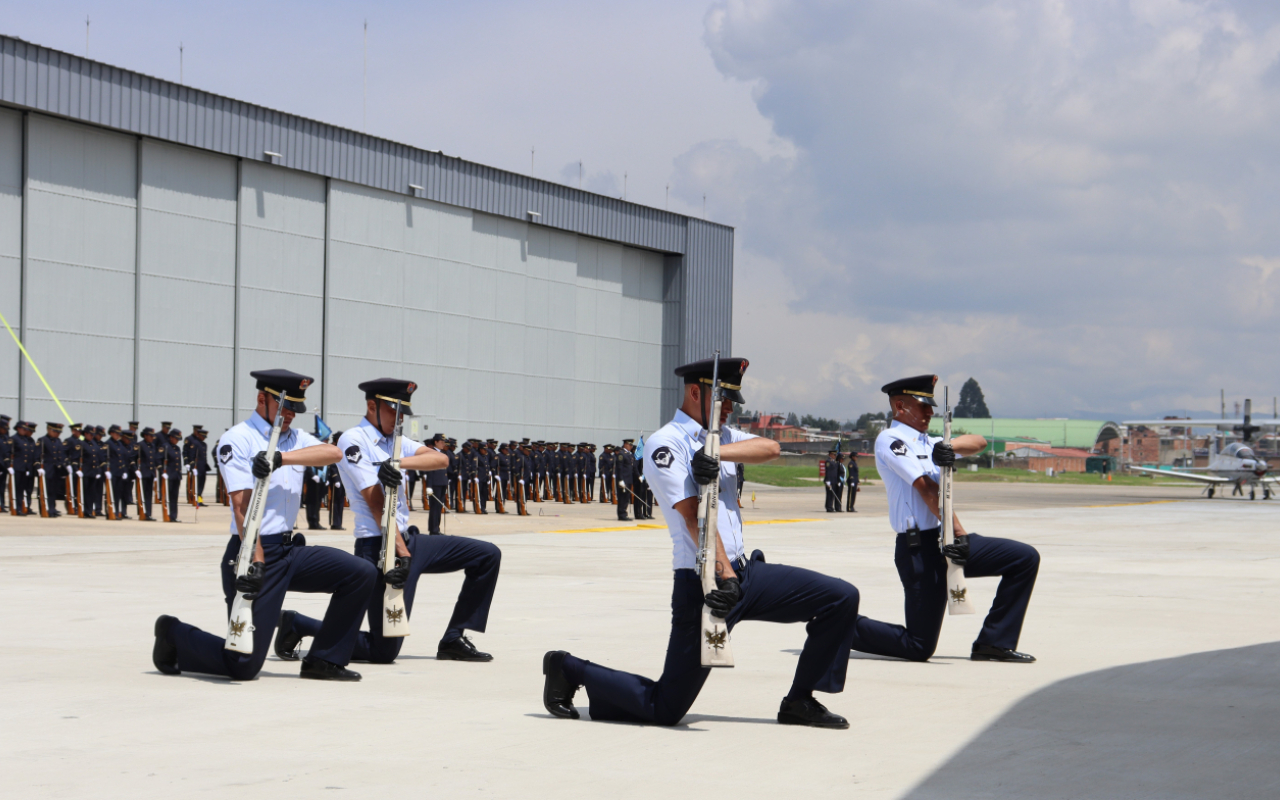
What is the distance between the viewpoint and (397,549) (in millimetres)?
8398

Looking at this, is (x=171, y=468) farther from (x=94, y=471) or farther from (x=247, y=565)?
(x=247, y=565)

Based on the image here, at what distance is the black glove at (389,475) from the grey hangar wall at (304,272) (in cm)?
2797

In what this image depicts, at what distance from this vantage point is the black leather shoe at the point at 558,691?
669 centimetres

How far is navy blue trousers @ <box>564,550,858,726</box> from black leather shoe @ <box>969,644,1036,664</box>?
279 centimetres

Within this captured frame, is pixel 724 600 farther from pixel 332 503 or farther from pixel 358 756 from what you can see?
pixel 332 503

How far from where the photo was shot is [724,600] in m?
5.92

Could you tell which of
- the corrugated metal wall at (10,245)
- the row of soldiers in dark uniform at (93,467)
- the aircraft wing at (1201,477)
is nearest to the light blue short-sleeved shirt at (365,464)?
the row of soldiers in dark uniform at (93,467)

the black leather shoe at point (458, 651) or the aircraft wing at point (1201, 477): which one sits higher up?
the black leather shoe at point (458, 651)

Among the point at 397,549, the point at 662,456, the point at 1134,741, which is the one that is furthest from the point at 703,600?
the point at 397,549

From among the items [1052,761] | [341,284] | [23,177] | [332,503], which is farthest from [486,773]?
[341,284]

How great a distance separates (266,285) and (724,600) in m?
35.3

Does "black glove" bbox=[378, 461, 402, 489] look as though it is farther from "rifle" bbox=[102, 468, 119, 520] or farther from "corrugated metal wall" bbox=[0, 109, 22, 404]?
"corrugated metal wall" bbox=[0, 109, 22, 404]

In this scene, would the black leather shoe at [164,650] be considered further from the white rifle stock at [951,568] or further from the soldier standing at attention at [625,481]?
the soldier standing at attention at [625,481]

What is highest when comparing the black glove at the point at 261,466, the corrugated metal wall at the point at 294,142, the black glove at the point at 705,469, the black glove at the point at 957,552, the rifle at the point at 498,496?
the corrugated metal wall at the point at 294,142
